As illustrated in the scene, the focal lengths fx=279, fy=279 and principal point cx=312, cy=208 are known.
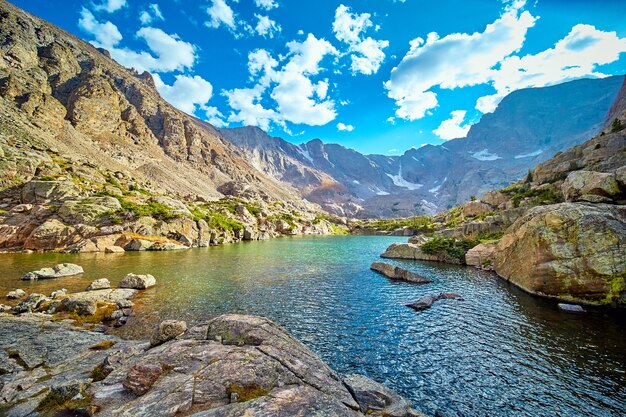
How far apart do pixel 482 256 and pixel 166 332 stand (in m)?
52.6

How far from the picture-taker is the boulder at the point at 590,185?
3241 cm

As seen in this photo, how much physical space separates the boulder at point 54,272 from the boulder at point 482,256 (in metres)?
63.4

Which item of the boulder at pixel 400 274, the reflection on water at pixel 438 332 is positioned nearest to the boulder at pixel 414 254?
the reflection on water at pixel 438 332

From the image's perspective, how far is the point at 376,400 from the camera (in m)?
11.4

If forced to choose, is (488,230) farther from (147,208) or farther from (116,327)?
(147,208)

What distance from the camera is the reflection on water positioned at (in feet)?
46.4

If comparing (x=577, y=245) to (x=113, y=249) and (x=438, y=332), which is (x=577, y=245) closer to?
(x=438, y=332)

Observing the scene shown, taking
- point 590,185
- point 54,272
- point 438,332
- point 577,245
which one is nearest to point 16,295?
point 54,272

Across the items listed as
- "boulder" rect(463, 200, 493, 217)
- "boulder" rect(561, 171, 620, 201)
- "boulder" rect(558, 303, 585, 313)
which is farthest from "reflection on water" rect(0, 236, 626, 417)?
"boulder" rect(463, 200, 493, 217)

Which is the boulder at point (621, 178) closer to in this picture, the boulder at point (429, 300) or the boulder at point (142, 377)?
the boulder at point (429, 300)

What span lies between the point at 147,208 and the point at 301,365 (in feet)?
288

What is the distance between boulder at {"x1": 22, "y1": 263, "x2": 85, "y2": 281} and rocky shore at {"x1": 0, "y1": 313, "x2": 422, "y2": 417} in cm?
2799

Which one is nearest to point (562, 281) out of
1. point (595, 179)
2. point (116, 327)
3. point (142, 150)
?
point (595, 179)

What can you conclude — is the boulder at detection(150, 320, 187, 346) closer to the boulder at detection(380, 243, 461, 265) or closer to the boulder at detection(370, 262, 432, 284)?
the boulder at detection(370, 262, 432, 284)
